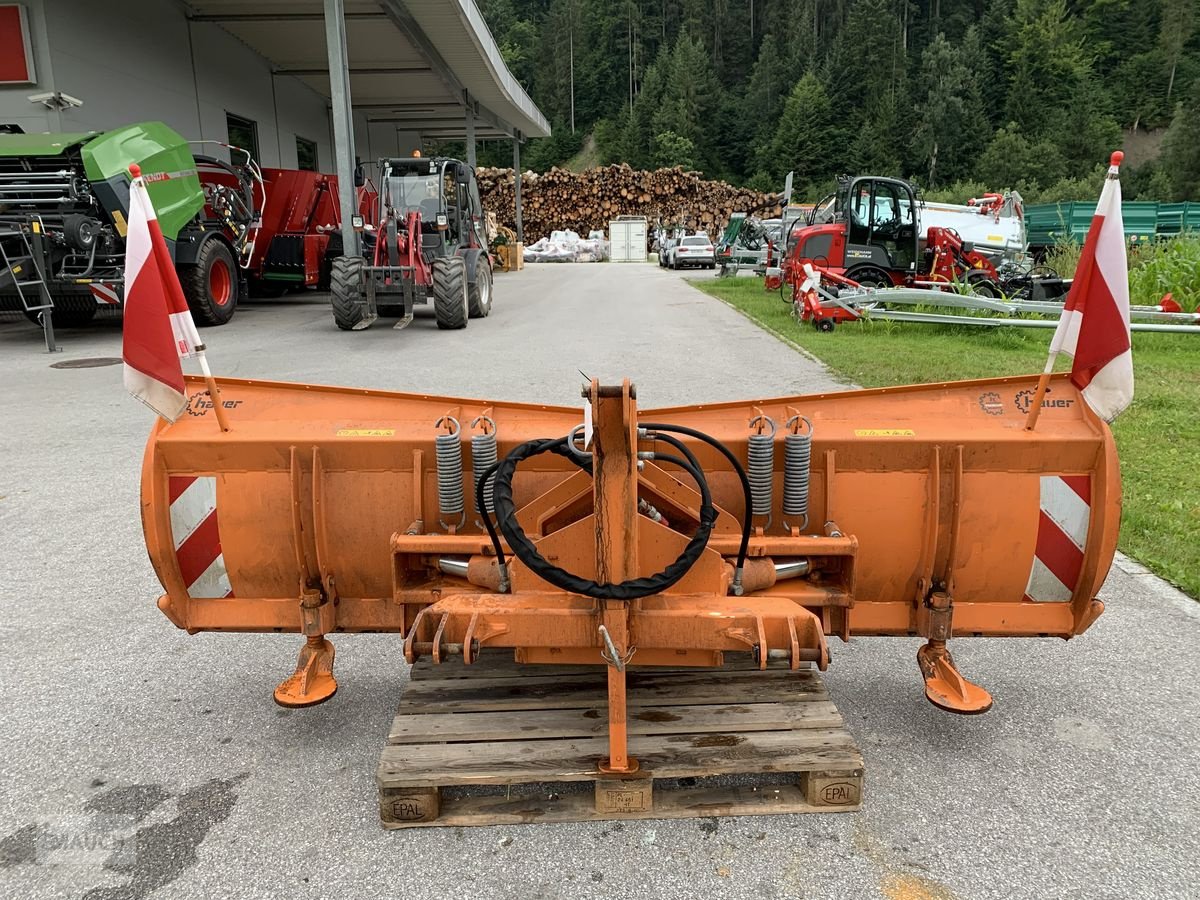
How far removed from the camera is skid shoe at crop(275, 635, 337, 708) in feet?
9.59

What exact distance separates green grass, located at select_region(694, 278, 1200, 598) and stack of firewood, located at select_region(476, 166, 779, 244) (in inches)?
1263

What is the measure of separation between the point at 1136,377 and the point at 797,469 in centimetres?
808

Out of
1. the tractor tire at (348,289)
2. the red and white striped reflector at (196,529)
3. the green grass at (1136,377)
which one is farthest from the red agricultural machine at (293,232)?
the red and white striped reflector at (196,529)

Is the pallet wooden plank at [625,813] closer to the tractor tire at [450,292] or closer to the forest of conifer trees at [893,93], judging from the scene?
the tractor tire at [450,292]

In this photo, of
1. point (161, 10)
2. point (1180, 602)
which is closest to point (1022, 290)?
point (1180, 602)

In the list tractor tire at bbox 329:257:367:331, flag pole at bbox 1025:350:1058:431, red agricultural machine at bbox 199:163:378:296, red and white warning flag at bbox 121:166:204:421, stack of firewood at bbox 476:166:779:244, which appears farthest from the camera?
stack of firewood at bbox 476:166:779:244

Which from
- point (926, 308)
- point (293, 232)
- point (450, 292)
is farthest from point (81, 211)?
point (926, 308)

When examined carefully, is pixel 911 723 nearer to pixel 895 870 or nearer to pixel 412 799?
pixel 895 870

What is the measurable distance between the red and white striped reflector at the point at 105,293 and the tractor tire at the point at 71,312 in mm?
1302

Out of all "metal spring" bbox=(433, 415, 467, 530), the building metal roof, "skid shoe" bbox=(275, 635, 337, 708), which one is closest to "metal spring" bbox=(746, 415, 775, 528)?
"metal spring" bbox=(433, 415, 467, 530)

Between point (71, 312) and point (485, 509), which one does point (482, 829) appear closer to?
point (485, 509)

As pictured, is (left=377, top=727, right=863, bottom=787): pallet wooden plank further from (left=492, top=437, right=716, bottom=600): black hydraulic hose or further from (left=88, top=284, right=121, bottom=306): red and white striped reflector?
(left=88, top=284, right=121, bottom=306): red and white striped reflector

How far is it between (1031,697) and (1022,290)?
12659mm

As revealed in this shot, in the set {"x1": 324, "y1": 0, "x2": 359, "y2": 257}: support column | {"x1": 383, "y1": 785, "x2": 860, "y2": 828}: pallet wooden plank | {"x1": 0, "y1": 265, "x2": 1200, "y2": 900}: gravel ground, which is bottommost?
{"x1": 0, "y1": 265, "x2": 1200, "y2": 900}: gravel ground
